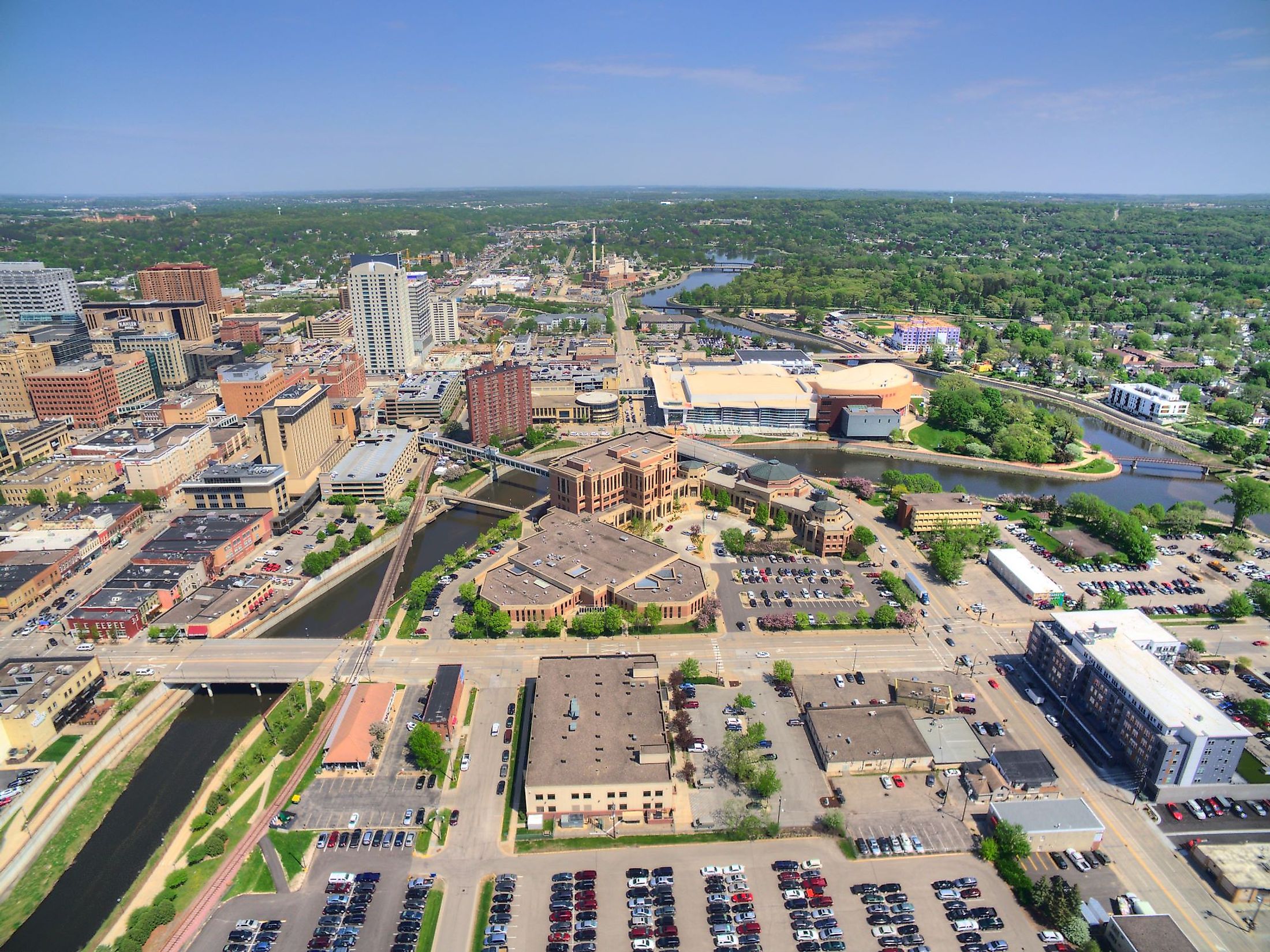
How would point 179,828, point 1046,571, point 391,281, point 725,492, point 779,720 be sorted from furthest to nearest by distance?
1. point 391,281
2. point 725,492
3. point 1046,571
4. point 779,720
5. point 179,828

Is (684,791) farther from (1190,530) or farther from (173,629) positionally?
(1190,530)

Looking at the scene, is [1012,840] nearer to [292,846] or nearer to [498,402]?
[292,846]

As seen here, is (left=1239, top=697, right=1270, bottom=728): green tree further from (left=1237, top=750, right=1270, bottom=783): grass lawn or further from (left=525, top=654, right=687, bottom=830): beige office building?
(left=525, top=654, right=687, bottom=830): beige office building

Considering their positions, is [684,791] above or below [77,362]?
below

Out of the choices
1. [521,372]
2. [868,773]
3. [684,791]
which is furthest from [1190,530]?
[521,372]

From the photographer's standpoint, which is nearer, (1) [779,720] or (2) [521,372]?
(1) [779,720]

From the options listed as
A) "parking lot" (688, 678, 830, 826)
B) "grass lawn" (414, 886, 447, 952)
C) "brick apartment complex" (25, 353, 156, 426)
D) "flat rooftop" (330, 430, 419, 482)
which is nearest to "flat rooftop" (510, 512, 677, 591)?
"parking lot" (688, 678, 830, 826)

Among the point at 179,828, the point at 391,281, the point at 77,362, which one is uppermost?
the point at 391,281

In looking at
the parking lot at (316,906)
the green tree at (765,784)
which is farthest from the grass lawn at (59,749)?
the green tree at (765,784)
